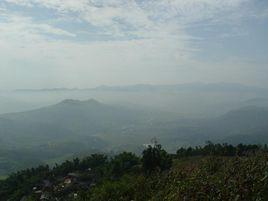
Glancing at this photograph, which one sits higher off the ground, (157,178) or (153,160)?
(157,178)

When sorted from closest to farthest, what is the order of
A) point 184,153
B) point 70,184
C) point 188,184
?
1. point 188,184
2. point 70,184
3. point 184,153

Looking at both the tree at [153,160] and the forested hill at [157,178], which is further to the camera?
the tree at [153,160]

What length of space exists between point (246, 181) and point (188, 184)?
1859 millimetres

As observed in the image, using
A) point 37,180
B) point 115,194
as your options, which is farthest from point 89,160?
point 115,194

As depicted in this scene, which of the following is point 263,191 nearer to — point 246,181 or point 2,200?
point 246,181

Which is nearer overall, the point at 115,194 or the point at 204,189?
the point at 204,189

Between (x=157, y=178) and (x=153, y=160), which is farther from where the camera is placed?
(x=153, y=160)

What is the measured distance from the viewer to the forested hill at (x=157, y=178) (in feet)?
41.3

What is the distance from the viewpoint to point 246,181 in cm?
1287

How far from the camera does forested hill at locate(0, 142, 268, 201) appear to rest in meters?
12.6

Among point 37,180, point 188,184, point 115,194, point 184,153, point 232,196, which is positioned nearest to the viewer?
point 232,196

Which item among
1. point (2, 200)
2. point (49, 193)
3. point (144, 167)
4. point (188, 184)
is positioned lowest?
point (2, 200)

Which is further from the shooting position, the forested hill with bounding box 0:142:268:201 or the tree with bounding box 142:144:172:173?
the tree with bounding box 142:144:172:173

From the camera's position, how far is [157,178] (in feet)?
74.8
